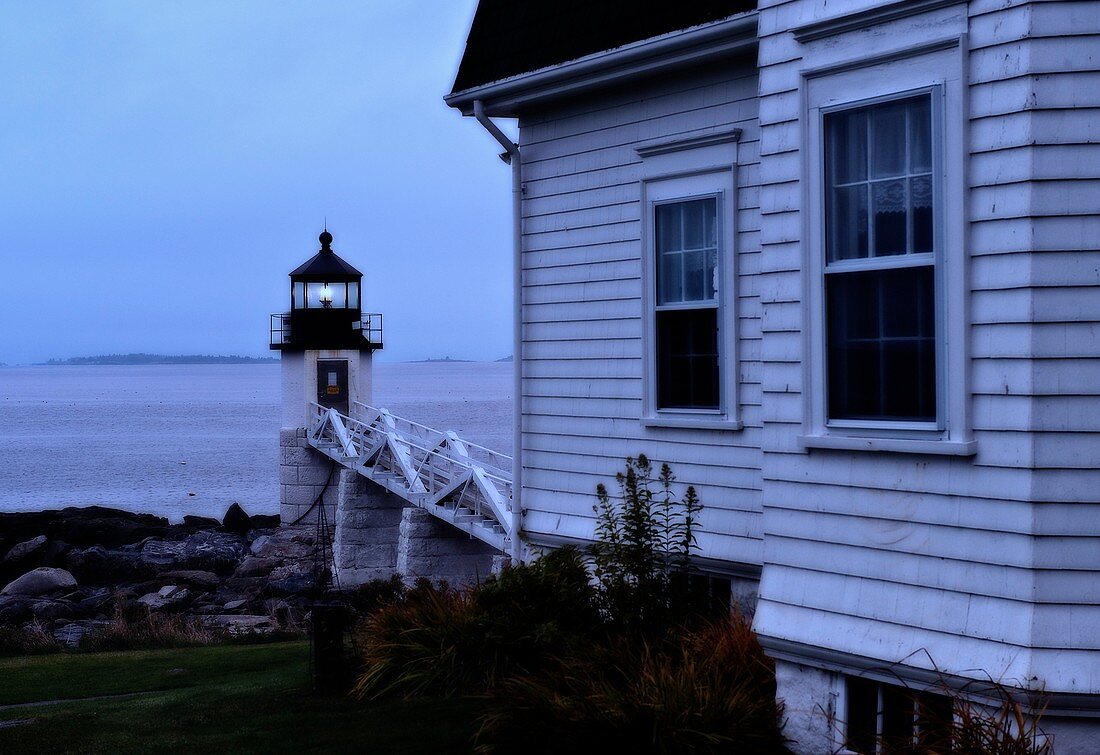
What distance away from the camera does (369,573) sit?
2664 cm

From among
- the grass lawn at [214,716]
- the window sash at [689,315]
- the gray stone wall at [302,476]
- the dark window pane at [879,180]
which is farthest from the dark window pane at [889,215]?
the gray stone wall at [302,476]

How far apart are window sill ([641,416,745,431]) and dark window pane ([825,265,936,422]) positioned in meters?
2.33

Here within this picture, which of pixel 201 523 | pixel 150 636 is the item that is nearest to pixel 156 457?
pixel 201 523

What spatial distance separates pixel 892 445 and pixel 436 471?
48.6 feet

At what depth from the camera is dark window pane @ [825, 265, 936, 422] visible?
6547 millimetres

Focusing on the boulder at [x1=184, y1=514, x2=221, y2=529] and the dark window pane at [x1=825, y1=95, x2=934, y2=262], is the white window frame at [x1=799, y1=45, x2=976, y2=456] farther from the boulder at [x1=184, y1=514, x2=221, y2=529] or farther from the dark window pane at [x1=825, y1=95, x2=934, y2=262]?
the boulder at [x1=184, y1=514, x2=221, y2=529]

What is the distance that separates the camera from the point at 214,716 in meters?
9.59

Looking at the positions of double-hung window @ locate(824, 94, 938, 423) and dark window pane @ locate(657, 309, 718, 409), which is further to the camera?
dark window pane @ locate(657, 309, 718, 409)

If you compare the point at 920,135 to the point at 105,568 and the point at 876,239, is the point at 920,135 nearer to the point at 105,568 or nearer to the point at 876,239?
the point at 876,239

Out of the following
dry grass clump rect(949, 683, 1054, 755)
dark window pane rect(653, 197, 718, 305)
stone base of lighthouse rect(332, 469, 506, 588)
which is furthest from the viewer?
stone base of lighthouse rect(332, 469, 506, 588)

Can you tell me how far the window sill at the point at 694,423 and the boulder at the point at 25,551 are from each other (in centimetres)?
2323

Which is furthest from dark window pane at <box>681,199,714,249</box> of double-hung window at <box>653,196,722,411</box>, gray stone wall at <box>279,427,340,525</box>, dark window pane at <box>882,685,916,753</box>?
gray stone wall at <box>279,427,340,525</box>

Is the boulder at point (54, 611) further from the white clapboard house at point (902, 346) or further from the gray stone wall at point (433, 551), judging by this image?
the white clapboard house at point (902, 346)

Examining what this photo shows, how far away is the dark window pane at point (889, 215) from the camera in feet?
21.8
